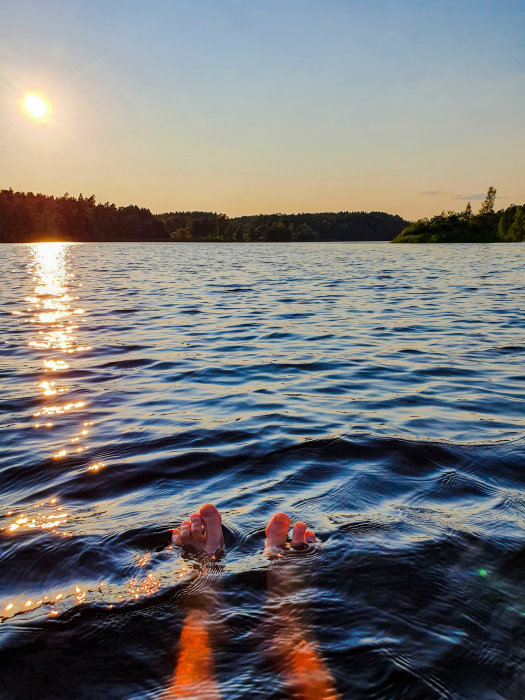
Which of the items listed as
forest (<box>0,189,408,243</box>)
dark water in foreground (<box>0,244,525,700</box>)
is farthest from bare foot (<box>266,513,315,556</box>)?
forest (<box>0,189,408,243</box>)

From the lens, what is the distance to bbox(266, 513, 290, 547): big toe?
152 inches

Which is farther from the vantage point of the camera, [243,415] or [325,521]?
[243,415]

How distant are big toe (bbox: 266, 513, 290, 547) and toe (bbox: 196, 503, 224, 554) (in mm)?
320

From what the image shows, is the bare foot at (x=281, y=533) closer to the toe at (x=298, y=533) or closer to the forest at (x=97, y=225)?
the toe at (x=298, y=533)

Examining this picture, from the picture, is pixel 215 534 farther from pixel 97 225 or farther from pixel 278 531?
pixel 97 225

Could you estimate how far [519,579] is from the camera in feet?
11.5

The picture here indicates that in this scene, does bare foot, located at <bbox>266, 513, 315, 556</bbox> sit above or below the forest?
below

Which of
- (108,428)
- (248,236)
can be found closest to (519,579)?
(108,428)

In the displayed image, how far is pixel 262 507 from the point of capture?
451 cm

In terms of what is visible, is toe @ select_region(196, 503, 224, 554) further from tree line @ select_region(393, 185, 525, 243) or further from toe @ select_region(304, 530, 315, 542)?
tree line @ select_region(393, 185, 525, 243)

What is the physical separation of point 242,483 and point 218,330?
9.07m

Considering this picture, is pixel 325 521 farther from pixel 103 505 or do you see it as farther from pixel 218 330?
pixel 218 330

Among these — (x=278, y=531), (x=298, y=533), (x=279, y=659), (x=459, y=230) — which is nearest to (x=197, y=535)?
(x=278, y=531)

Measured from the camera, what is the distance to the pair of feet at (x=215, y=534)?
3.84 m
